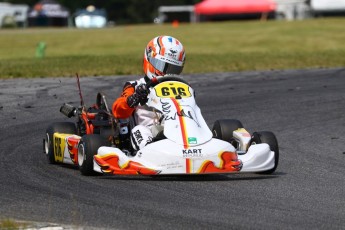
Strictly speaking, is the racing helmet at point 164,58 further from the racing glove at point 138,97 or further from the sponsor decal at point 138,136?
the sponsor decal at point 138,136

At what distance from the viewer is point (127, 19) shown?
77750 millimetres

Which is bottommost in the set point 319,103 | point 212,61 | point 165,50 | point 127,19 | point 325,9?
point 127,19

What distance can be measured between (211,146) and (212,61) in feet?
48.8

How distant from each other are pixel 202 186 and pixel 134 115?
1.49 m

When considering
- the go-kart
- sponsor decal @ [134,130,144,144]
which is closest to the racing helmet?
the go-kart

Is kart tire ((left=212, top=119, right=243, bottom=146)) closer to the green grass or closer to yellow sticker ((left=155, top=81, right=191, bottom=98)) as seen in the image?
yellow sticker ((left=155, top=81, right=191, bottom=98))

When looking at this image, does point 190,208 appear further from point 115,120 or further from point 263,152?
point 115,120

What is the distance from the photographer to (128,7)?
7644cm

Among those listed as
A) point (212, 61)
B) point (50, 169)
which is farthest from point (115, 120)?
point (212, 61)

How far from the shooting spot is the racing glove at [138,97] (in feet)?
28.3

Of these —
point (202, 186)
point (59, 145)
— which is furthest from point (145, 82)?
point (202, 186)

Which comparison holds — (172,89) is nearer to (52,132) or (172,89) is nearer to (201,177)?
(201,177)

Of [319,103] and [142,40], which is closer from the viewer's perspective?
[319,103]

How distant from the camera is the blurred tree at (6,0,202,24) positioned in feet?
242
